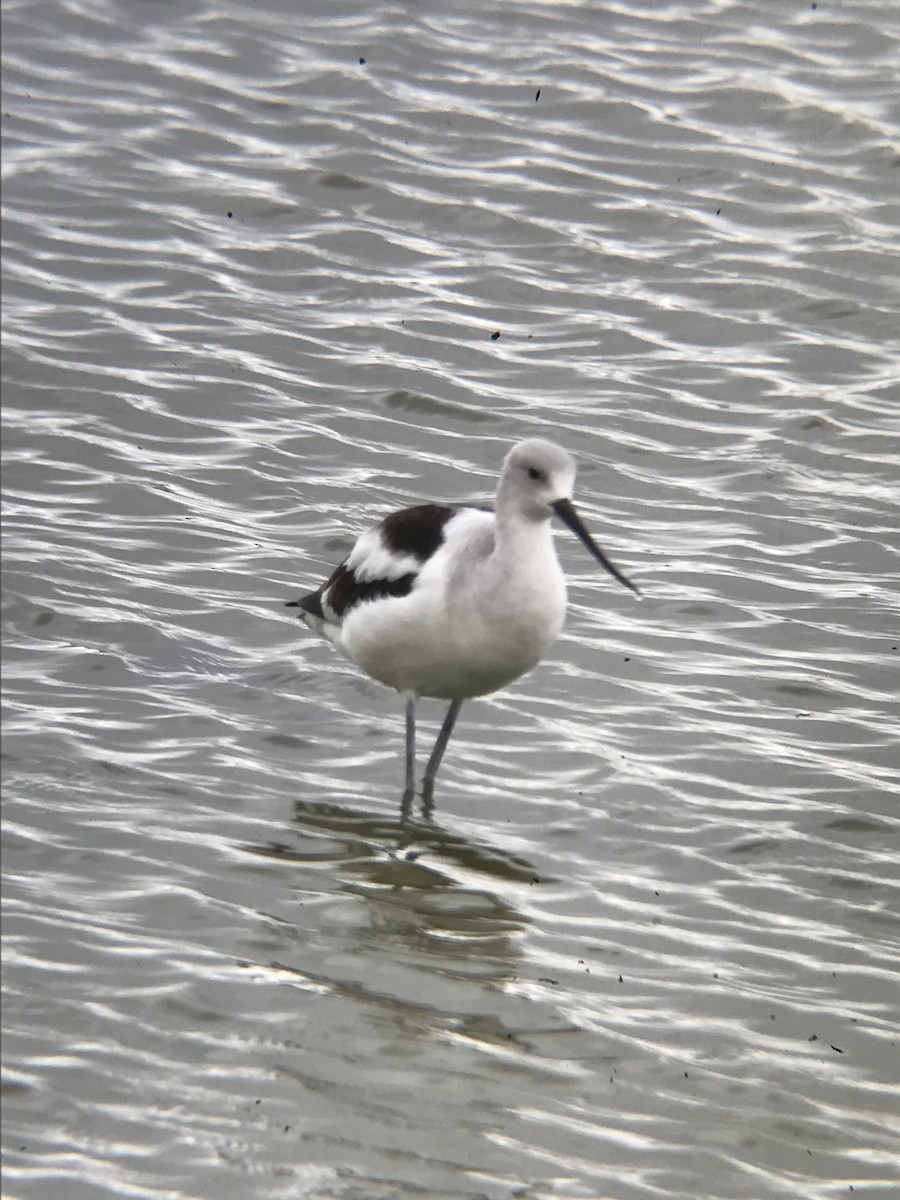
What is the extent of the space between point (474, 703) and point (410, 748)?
0.86 meters

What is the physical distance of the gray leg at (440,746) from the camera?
686 cm

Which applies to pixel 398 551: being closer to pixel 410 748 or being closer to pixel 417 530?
pixel 417 530

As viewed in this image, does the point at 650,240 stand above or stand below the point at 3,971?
above

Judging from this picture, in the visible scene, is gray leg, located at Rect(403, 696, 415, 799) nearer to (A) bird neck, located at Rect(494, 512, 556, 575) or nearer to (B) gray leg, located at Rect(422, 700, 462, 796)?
(B) gray leg, located at Rect(422, 700, 462, 796)

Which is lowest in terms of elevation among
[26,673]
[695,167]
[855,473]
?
[26,673]

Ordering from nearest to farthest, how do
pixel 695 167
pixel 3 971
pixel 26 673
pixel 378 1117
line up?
pixel 378 1117
pixel 3 971
pixel 26 673
pixel 695 167

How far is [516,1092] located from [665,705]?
2768 mm

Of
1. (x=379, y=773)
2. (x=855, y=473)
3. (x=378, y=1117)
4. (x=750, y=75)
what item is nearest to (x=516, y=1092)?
(x=378, y=1117)

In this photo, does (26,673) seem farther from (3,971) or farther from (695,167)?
(695,167)

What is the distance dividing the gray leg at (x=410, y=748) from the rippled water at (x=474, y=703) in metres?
0.12

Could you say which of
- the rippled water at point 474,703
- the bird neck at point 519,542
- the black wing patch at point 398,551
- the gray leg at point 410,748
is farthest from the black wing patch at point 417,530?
the rippled water at point 474,703

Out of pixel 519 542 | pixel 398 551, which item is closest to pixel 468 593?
pixel 519 542

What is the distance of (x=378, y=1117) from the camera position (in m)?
4.65

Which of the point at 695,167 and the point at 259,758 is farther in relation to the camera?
the point at 695,167
